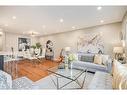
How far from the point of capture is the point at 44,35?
240cm

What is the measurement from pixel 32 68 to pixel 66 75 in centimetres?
77

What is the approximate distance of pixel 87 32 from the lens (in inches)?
97.0

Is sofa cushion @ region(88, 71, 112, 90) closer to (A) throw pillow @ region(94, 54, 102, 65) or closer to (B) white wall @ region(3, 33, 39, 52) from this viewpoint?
(A) throw pillow @ region(94, 54, 102, 65)

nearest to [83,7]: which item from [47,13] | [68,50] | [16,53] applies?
[47,13]

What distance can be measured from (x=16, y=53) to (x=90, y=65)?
5.35 feet

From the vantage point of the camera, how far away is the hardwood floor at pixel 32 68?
2374 mm

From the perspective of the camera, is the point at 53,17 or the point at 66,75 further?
the point at 66,75

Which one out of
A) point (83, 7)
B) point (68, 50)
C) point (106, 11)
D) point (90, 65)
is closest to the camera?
point (83, 7)

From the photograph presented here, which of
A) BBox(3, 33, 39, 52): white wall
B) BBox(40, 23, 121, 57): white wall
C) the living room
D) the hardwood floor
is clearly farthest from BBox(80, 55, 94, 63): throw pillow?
BBox(3, 33, 39, 52): white wall

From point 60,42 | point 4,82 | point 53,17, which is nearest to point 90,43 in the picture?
point 60,42

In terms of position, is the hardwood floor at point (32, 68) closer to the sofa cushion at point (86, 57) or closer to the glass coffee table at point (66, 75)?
the glass coffee table at point (66, 75)

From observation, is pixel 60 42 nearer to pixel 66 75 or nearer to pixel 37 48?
pixel 37 48

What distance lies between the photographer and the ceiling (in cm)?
202

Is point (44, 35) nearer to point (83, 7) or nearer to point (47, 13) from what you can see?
point (47, 13)
